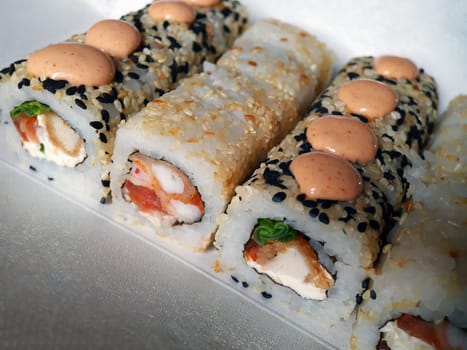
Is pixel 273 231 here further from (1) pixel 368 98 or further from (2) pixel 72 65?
(2) pixel 72 65

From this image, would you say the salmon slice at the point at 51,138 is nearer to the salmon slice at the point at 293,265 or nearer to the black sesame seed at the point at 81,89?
the black sesame seed at the point at 81,89

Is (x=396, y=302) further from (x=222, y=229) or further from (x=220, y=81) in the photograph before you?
(x=220, y=81)

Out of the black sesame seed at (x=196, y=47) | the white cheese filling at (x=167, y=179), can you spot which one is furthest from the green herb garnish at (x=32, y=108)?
the black sesame seed at (x=196, y=47)

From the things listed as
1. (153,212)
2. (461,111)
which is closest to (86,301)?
(153,212)

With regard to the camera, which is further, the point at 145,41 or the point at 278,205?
the point at 145,41

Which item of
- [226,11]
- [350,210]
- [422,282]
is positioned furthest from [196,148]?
[226,11]

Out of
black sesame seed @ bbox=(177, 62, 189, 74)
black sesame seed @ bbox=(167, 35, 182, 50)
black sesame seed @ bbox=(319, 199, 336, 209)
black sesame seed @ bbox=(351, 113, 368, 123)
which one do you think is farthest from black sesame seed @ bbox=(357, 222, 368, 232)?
black sesame seed @ bbox=(167, 35, 182, 50)

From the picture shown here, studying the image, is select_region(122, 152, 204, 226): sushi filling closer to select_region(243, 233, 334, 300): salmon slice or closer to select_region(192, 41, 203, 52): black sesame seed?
select_region(243, 233, 334, 300): salmon slice
